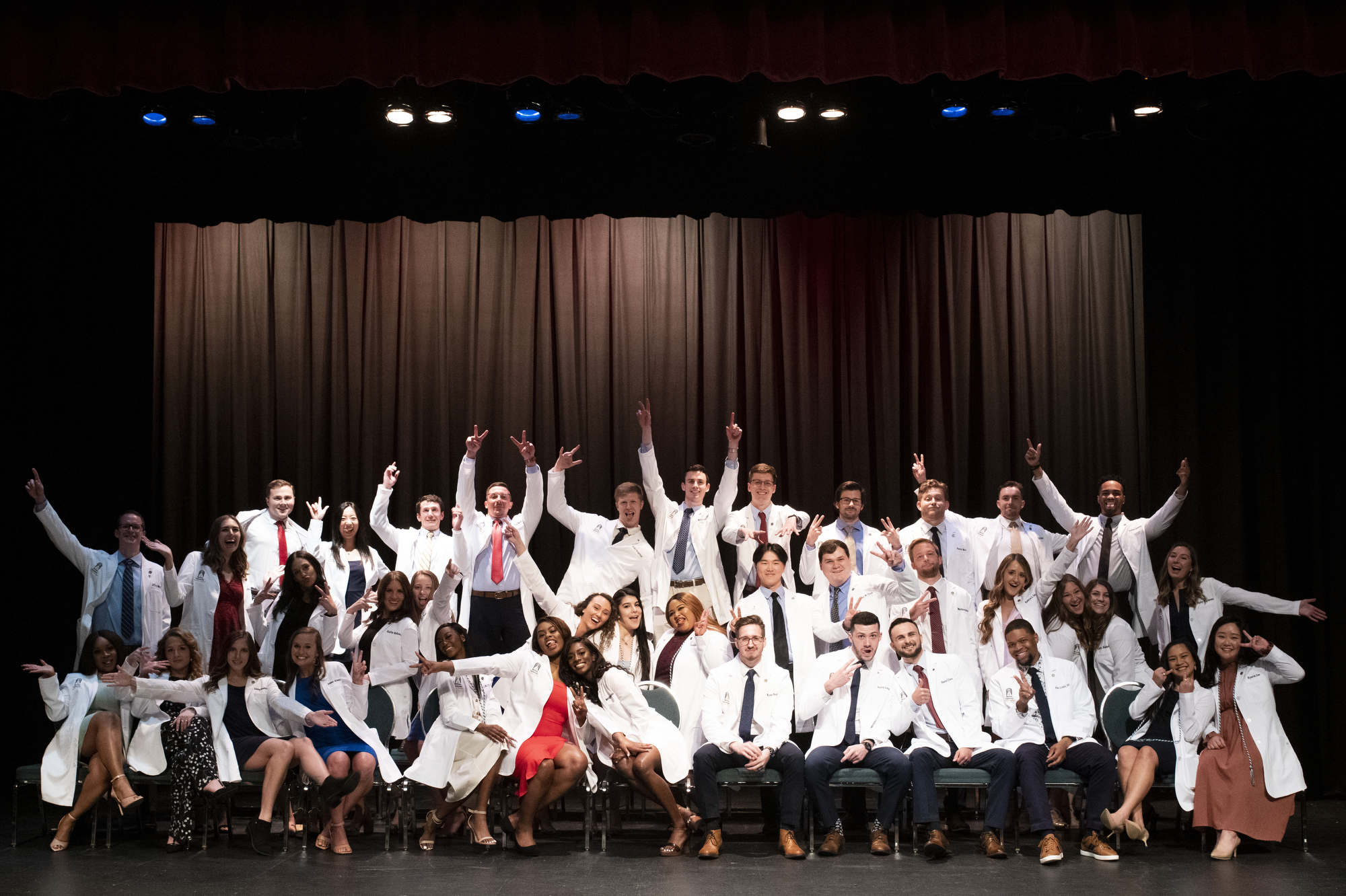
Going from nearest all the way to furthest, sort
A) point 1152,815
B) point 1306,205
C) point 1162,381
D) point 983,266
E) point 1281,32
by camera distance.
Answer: point 1281,32 < point 1152,815 < point 1306,205 < point 1162,381 < point 983,266

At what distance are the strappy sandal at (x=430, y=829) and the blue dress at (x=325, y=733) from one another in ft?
1.31

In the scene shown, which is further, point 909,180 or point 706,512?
point 909,180

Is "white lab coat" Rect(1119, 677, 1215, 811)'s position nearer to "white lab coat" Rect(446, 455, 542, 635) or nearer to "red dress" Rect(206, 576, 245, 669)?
"white lab coat" Rect(446, 455, 542, 635)

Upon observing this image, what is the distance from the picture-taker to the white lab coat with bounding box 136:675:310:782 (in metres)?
6.27

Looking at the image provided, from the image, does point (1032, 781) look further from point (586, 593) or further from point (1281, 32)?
point (1281, 32)

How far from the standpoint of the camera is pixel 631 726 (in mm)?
6258

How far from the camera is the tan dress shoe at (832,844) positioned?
591cm

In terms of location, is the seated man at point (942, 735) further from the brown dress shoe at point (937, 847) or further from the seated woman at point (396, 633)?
the seated woman at point (396, 633)

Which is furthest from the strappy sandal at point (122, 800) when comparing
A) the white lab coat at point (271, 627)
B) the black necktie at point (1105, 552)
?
the black necktie at point (1105, 552)

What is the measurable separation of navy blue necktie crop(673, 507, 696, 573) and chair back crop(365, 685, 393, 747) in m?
1.80

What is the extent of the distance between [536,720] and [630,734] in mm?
449

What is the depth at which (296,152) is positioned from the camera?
28.3 ft

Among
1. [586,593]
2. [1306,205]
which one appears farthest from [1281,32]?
[586,593]

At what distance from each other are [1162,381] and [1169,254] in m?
0.77
